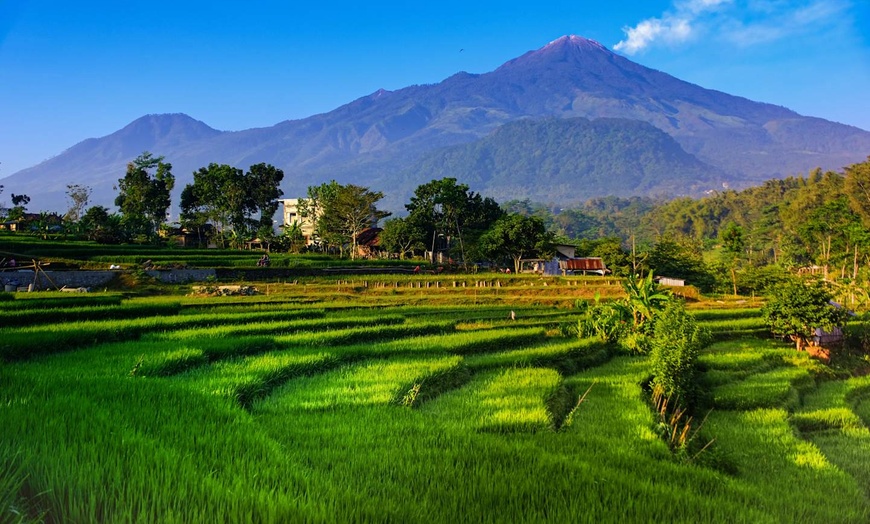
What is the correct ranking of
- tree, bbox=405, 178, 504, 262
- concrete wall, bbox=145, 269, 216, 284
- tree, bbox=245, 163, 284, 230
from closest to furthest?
concrete wall, bbox=145, 269, 216, 284 → tree, bbox=405, 178, 504, 262 → tree, bbox=245, 163, 284, 230

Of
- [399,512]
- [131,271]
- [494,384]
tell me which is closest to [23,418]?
[399,512]

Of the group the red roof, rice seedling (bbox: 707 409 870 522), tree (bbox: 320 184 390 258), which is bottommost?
rice seedling (bbox: 707 409 870 522)

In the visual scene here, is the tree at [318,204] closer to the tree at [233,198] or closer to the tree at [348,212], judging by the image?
the tree at [348,212]

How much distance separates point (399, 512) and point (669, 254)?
46983 millimetres

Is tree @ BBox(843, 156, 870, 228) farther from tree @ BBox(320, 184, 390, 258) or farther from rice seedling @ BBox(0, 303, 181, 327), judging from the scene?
rice seedling @ BBox(0, 303, 181, 327)

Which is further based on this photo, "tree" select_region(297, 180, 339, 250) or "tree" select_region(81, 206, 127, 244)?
"tree" select_region(297, 180, 339, 250)

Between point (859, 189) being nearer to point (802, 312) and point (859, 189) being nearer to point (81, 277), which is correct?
point (802, 312)

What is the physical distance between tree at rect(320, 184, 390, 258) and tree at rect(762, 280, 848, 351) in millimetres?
35665

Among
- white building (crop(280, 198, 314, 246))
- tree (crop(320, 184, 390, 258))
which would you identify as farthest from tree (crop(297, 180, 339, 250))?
white building (crop(280, 198, 314, 246))

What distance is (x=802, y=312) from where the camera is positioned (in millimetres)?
19000

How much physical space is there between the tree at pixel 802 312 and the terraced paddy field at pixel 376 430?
3526 mm

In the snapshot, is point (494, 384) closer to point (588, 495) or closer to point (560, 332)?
point (588, 495)

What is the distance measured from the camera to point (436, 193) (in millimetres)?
53156

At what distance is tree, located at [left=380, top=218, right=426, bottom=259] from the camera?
52406 mm
